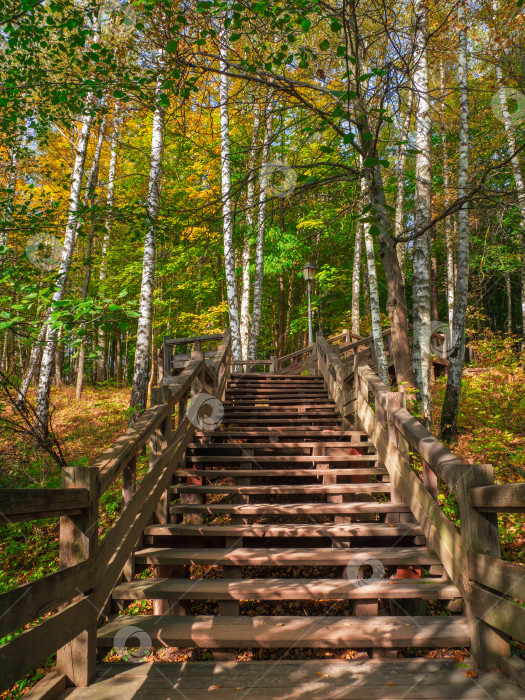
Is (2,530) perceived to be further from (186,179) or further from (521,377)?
(186,179)

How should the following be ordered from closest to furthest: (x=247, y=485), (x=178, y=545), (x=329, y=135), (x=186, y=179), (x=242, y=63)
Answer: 1. (x=178, y=545)
2. (x=242, y=63)
3. (x=247, y=485)
4. (x=329, y=135)
5. (x=186, y=179)

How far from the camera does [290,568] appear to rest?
4824 millimetres

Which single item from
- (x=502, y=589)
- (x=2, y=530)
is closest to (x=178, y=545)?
(x=502, y=589)

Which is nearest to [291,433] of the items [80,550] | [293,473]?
[293,473]

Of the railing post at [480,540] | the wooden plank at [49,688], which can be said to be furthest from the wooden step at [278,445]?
the wooden plank at [49,688]

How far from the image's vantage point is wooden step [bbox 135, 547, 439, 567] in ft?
10.1

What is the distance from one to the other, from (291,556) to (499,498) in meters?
1.61

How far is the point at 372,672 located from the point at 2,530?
5378 millimetres

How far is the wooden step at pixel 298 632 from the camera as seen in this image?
243cm

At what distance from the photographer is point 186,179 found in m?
14.1

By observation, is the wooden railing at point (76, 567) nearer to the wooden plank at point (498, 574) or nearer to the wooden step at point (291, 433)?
the wooden step at point (291, 433)

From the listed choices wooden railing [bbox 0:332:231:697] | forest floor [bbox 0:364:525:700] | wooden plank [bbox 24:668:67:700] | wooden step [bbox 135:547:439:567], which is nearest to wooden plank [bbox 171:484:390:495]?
wooden railing [bbox 0:332:231:697]

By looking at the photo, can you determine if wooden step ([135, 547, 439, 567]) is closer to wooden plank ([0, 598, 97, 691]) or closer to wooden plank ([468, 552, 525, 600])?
wooden plank ([468, 552, 525, 600])

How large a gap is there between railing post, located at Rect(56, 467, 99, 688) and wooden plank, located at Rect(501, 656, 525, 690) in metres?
2.38
